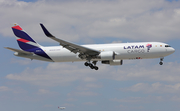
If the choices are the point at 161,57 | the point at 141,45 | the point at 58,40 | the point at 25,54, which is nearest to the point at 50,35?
the point at 58,40

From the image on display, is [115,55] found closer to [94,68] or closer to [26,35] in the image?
[94,68]

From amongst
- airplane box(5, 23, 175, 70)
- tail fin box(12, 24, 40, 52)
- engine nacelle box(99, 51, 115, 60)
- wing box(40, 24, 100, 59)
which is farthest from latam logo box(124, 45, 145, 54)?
tail fin box(12, 24, 40, 52)

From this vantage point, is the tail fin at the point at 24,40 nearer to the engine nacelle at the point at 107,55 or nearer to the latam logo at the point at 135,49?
the engine nacelle at the point at 107,55

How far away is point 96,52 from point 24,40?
51.2 ft

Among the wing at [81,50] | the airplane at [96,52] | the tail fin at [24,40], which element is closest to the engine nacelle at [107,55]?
the airplane at [96,52]

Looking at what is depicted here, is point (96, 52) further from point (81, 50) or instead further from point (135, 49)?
point (135, 49)

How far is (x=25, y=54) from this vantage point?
168 feet

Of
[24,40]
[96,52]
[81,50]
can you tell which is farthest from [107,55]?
[24,40]

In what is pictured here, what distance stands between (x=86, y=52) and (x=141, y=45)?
388 inches

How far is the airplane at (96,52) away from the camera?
154 feet

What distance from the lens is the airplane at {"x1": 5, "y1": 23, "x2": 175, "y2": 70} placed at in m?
47.0

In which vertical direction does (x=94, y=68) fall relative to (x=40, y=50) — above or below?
below

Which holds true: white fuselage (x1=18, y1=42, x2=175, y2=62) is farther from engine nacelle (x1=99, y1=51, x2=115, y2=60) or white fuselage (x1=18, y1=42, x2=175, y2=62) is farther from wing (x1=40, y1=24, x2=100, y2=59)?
wing (x1=40, y1=24, x2=100, y2=59)

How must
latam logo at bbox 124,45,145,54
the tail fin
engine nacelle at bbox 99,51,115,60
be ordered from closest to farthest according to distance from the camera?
engine nacelle at bbox 99,51,115,60 → latam logo at bbox 124,45,145,54 → the tail fin
